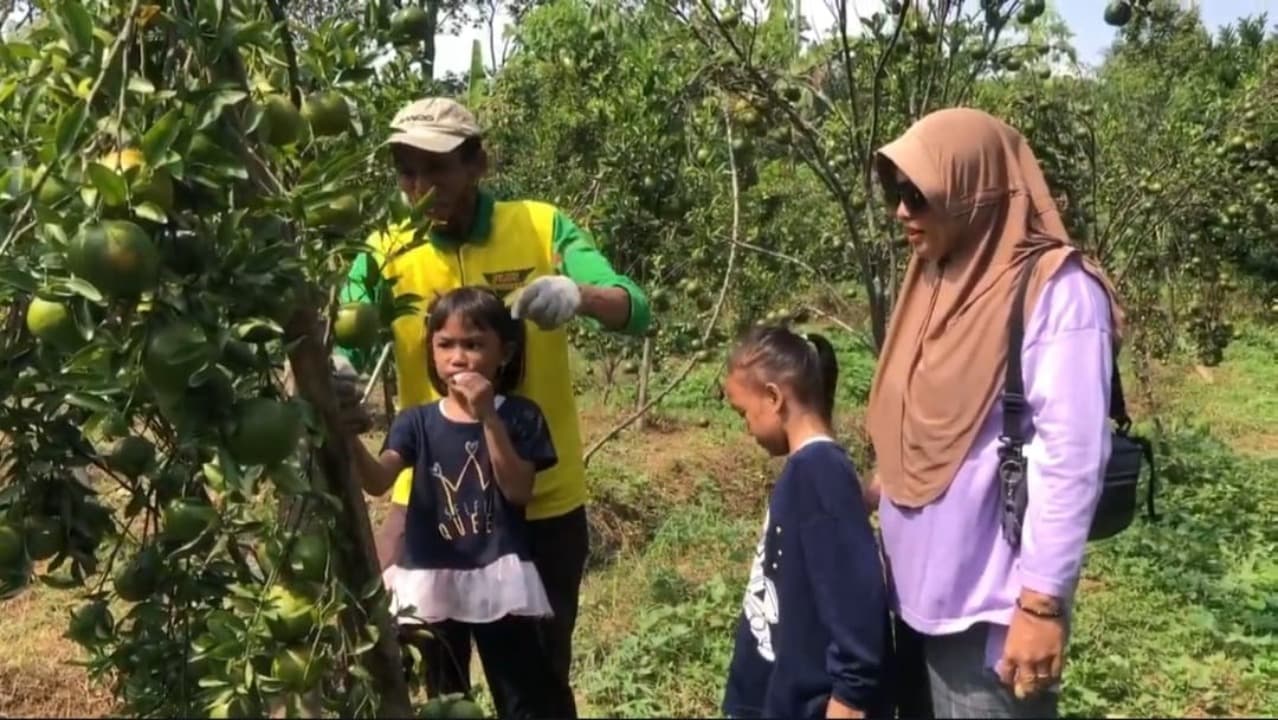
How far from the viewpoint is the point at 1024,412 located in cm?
183

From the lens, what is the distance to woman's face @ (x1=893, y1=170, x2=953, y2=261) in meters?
1.93

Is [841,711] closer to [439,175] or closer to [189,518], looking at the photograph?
[189,518]

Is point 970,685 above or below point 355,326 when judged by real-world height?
below

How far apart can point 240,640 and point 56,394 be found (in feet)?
1.09

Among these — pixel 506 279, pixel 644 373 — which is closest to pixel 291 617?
pixel 506 279

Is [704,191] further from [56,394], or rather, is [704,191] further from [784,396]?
[56,394]

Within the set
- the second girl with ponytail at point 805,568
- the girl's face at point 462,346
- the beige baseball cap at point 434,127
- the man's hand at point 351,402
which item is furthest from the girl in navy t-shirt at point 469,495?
the man's hand at point 351,402

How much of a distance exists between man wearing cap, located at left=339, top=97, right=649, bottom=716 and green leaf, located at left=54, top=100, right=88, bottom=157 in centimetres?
107

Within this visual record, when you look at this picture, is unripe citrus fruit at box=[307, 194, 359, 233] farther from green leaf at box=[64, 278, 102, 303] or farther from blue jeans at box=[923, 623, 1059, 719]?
blue jeans at box=[923, 623, 1059, 719]

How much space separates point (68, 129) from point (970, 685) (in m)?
1.38

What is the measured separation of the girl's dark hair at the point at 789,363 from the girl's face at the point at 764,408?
1cm

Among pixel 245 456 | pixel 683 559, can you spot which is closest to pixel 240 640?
pixel 245 456

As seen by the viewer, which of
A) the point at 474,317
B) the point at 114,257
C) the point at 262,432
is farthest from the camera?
the point at 474,317

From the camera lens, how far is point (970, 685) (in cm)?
193
